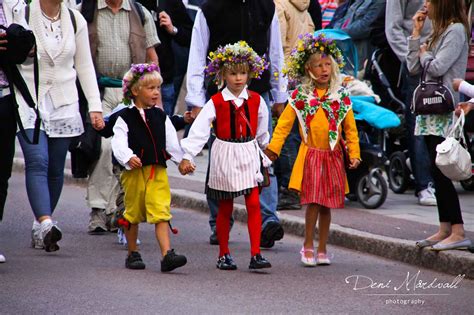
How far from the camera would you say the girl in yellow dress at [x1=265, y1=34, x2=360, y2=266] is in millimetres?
9188

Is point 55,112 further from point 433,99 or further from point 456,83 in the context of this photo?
point 456,83

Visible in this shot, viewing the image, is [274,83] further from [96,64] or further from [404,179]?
[404,179]

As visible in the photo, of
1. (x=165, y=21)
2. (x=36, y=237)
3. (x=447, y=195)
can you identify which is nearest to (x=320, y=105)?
(x=447, y=195)

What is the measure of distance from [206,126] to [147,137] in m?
0.44

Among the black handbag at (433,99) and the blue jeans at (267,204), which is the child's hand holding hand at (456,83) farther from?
the blue jeans at (267,204)

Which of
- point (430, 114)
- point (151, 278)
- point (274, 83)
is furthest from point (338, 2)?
point (151, 278)

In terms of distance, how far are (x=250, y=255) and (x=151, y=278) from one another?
1.32 meters

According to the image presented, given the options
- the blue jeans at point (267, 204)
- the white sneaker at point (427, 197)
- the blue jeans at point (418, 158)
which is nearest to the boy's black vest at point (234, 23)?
the blue jeans at point (267, 204)

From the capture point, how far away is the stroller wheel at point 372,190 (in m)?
12.1

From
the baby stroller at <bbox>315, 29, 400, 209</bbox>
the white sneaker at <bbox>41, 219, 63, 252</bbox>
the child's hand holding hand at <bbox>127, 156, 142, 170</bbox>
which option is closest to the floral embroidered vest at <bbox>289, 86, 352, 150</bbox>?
the child's hand holding hand at <bbox>127, 156, 142, 170</bbox>

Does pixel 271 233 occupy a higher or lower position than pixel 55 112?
lower

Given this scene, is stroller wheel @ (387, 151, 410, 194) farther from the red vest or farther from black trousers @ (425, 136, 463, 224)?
the red vest

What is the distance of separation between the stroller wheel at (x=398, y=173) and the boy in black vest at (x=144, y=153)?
4.78 m

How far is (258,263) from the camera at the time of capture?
28.8 ft
